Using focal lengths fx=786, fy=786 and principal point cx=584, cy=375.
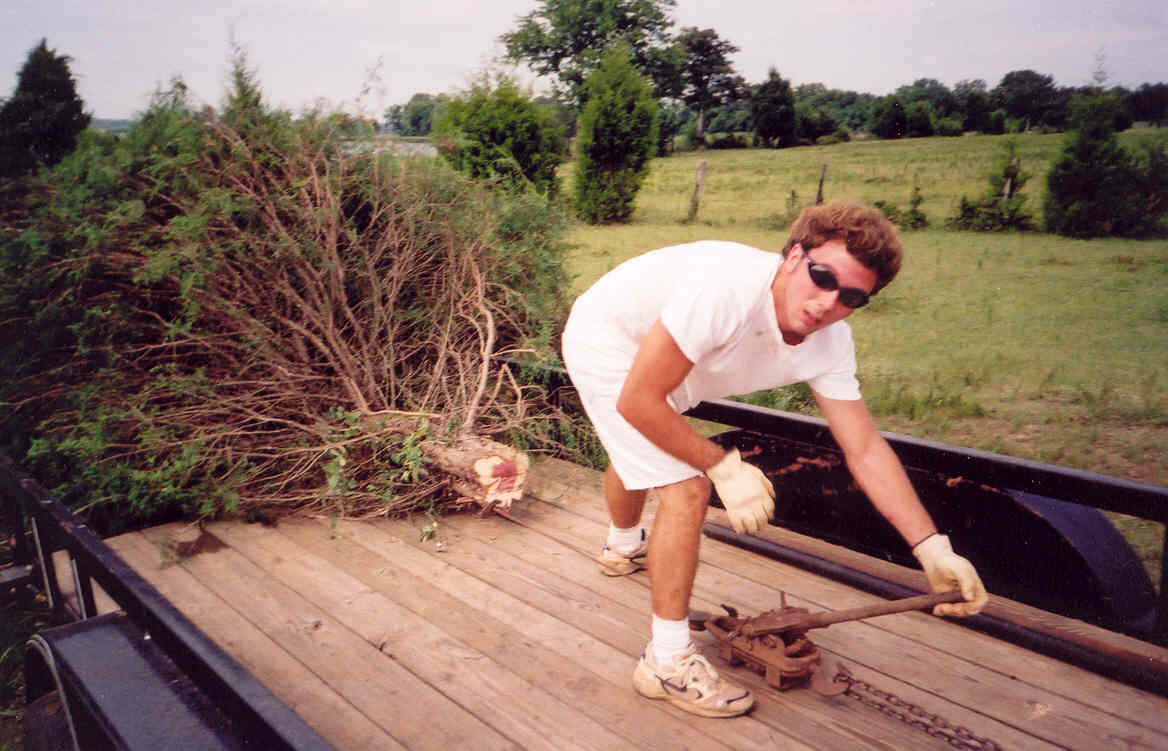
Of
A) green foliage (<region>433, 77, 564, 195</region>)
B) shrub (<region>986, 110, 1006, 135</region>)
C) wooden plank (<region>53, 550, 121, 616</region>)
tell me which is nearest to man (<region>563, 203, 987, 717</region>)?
wooden plank (<region>53, 550, 121, 616</region>)

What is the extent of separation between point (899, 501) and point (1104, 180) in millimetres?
11505

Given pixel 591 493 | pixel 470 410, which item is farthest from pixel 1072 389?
pixel 470 410

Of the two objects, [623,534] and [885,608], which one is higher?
[885,608]

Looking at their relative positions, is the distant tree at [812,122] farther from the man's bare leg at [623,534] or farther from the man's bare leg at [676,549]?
the man's bare leg at [676,549]

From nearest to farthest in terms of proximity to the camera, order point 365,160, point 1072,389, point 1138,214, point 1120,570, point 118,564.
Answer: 1. point 118,564
2. point 1120,570
3. point 365,160
4. point 1072,389
5. point 1138,214

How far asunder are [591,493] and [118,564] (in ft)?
7.35

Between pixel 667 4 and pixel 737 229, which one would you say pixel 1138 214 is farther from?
pixel 667 4

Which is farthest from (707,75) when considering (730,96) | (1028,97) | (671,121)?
(1028,97)

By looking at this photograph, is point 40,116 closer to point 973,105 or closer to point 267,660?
point 267,660

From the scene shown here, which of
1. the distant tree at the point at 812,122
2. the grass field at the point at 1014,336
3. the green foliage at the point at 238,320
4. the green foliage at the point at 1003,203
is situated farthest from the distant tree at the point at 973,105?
the green foliage at the point at 238,320

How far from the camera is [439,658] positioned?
2387 mm

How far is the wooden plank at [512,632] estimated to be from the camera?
6.79 feet

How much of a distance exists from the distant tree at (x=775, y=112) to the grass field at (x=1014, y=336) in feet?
59.9

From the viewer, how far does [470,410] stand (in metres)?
3.80
